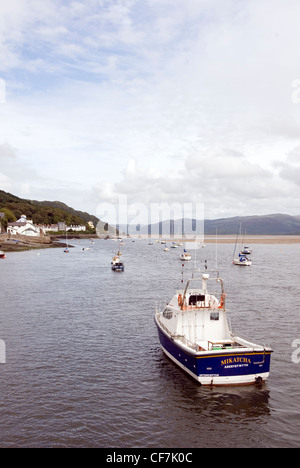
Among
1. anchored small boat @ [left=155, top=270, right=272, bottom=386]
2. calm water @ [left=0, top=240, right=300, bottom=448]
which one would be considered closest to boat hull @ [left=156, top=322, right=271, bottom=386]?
anchored small boat @ [left=155, top=270, right=272, bottom=386]

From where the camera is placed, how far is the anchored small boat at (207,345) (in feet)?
65.2

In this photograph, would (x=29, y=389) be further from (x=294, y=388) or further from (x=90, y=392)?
(x=294, y=388)

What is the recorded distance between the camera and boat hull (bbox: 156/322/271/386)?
19.7m

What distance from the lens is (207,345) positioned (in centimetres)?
2238

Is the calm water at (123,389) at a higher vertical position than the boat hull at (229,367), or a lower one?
lower

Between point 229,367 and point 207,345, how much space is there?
2.58 metres

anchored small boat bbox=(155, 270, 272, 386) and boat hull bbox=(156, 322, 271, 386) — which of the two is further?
anchored small boat bbox=(155, 270, 272, 386)

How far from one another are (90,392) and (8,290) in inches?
1440

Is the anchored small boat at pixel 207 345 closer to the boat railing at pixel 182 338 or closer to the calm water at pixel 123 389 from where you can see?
the boat railing at pixel 182 338

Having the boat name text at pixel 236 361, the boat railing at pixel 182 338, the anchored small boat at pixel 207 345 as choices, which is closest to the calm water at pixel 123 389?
the anchored small boat at pixel 207 345

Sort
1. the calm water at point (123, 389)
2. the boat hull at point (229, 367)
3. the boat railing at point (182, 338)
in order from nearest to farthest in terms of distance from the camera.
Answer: the calm water at point (123, 389) → the boat hull at point (229, 367) → the boat railing at point (182, 338)

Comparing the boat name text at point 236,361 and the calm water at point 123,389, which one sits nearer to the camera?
the calm water at point 123,389

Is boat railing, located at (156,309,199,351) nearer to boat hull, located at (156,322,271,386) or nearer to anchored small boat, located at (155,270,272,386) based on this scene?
anchored small boat, located at (155,270,272,386)
